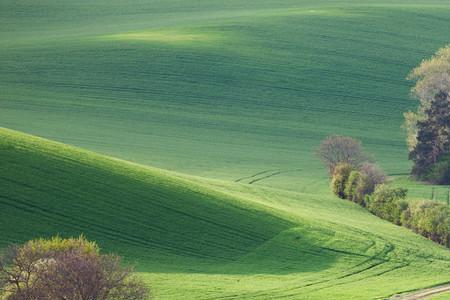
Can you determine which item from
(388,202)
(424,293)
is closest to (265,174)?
(388,202)

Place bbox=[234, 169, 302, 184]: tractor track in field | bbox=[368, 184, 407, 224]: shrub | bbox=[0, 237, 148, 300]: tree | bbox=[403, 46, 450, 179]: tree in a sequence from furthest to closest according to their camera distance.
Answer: bbox=[403, 46, 450, 179]: tree
bbox=[234, 169, 302, 184]: tractor track in field
bbox=[368, 184, 407, 224]: shrub
bbox=[0, 237, 148, 300]: tree

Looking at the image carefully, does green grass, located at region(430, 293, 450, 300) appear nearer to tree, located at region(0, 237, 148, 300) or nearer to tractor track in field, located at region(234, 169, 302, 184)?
tree, located at region(0, 237, 148, 300)

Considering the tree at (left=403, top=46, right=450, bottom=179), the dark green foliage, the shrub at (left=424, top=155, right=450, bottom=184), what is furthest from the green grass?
the tree at (left=403, top=46, right=450, bottom=179)

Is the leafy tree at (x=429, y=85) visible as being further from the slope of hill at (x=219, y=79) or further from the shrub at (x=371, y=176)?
the shrub at (x=371, y=176)

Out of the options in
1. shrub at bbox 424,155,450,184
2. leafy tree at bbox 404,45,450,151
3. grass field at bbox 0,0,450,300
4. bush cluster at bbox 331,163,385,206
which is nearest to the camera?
grass field at bbox 0,0,450,300

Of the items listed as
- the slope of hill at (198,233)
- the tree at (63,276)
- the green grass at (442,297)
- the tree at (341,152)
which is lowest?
the green grass at (442,297)

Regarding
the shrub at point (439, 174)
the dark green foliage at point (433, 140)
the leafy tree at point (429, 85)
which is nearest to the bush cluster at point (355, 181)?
the shrub at point (439, 174)
